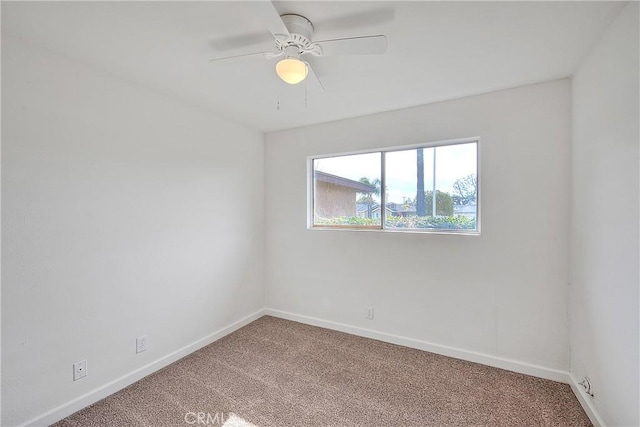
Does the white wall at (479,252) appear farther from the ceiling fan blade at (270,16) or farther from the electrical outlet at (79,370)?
the electrical outlet at (79,370)

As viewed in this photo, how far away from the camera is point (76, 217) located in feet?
5.98

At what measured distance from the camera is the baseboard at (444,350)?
215 cm

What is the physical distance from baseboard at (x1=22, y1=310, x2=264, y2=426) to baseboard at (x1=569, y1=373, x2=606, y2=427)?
297cm

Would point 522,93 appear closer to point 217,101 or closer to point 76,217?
point 217,101

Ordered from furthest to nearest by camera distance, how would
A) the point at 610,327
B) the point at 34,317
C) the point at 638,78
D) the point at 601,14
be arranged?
the point at 34,317 → the point at 610,327 → the point at 601,14 → the point at 638,78

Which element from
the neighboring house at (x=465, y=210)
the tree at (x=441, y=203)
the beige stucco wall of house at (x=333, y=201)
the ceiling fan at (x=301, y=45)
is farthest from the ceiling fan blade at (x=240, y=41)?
the neighboring house at (x=465, y=210)

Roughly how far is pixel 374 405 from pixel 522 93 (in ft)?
8.68

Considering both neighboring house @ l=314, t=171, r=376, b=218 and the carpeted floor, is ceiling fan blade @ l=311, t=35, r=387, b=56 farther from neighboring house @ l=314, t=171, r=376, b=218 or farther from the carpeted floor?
the carpeted floor

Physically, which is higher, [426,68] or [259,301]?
[426,68]

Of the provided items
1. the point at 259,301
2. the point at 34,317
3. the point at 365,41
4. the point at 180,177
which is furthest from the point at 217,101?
the point at 259,301

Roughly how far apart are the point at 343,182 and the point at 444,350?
196 centimetres

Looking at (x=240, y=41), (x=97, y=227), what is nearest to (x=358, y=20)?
(x=240, y=41)

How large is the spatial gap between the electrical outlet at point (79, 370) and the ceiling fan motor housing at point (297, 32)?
2409mm

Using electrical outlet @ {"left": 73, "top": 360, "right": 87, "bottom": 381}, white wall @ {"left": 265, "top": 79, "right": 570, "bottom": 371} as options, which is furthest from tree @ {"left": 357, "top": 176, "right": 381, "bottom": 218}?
electrical outlet @ {"left": 73, "top": 360, "right": 87, "bottom": 381}
